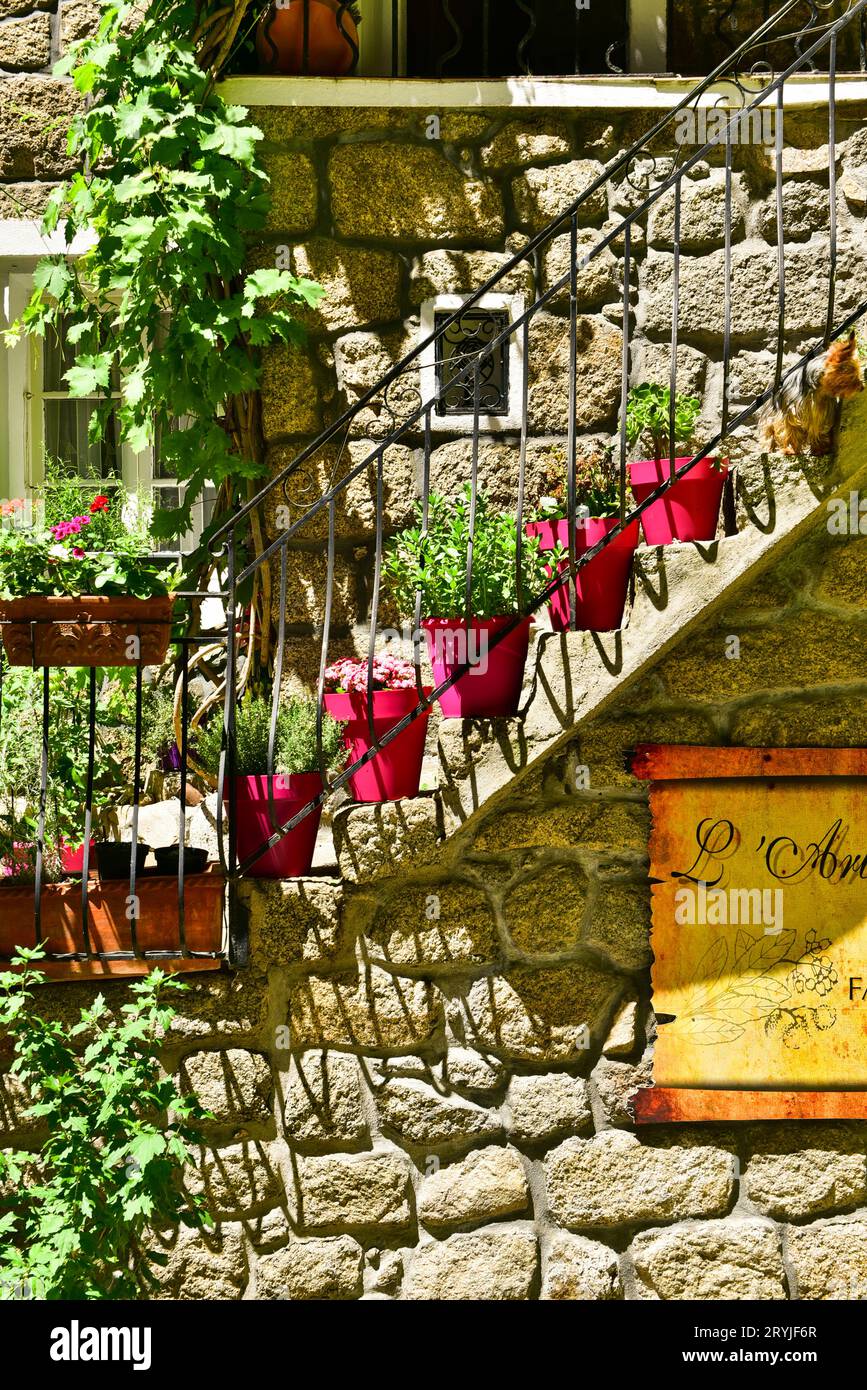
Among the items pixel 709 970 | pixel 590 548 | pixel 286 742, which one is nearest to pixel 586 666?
pixel 590 548

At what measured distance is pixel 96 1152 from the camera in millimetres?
3229

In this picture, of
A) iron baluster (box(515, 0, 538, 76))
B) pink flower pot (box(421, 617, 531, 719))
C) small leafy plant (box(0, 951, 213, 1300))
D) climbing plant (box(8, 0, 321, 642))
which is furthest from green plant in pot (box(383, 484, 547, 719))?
iron baluster (box(515, 0, 538, 76))

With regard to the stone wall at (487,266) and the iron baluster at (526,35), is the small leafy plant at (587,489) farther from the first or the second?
the iron baluster at (526,35)

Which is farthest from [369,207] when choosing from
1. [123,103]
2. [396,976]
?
[396,976]

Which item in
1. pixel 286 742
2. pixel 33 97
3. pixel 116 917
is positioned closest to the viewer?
pixel 116 917

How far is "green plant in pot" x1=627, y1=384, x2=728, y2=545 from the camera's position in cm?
343

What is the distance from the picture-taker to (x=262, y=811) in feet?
11.3

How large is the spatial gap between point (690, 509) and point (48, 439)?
2.46 m

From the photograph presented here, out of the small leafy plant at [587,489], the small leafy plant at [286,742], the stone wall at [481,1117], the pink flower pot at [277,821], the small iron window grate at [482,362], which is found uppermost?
the small iron window grate at [482,362]

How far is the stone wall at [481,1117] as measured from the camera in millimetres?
3537

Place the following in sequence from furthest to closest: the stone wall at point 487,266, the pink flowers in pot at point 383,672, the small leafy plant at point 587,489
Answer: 1. the stone wall at point 487,266
2. the small leafy plant at point 587,489
3. the pink flowers in pot at point 383,672

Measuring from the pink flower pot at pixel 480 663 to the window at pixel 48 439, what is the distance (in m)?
1.51

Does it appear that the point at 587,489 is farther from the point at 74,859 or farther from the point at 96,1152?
the point at 96,1152

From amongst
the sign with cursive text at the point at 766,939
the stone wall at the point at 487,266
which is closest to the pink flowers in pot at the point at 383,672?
the stone wall at the point at 487,266
